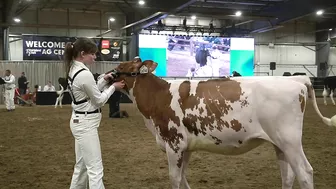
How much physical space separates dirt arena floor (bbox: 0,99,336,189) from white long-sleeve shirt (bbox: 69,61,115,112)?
6.19ft

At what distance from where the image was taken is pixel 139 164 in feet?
21.6

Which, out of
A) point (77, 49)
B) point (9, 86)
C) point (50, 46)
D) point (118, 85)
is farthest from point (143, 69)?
point (50, 46)

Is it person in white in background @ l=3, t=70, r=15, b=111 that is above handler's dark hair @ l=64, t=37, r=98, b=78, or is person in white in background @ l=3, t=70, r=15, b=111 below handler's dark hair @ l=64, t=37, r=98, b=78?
below

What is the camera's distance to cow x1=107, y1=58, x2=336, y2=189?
3709 millimetres

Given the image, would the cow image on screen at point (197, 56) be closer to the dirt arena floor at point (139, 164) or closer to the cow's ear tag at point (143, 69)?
the dirt arena floor at point (139, 164)

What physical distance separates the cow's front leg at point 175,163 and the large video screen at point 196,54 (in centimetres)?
2384

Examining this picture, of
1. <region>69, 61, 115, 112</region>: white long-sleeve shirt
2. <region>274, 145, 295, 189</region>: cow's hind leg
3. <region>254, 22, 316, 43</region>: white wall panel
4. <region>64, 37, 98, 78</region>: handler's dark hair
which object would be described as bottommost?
<region>274, 145, 295, 189</region>: cow's hind leg

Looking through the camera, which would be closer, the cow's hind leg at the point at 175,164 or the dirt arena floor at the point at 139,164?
the cow's hind leg at the point at 175,164

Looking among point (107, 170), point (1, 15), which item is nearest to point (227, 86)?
point (107, 170)

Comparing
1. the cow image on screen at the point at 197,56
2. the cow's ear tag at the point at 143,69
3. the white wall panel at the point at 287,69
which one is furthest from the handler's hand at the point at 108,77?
the white wall panel at the point at 287,69

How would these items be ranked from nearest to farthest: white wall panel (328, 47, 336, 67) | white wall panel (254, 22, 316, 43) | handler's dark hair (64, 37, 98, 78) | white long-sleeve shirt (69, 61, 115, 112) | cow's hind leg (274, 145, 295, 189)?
white long-sleeve shirt (69, 61, 115, 112)
handler's dark hair (64, 37, 98, 78)
cow's hind leg (274, 145, 295, 189)
white wall panel (328, 47, 336, 67)
white wall panel (254, 22, 316, 43)

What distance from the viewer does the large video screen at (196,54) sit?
93.1 ft

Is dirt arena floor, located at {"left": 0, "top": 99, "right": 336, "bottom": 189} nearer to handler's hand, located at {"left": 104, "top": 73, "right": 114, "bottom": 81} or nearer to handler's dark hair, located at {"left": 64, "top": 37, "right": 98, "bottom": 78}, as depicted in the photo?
handler's hand, located at {"left": 104, "top": 73, "right": 114, "bottom": 81}

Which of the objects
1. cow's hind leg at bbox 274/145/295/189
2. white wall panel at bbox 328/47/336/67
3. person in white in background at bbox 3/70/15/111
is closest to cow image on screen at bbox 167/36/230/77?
person in white in background at bbox 3/70/15/111
